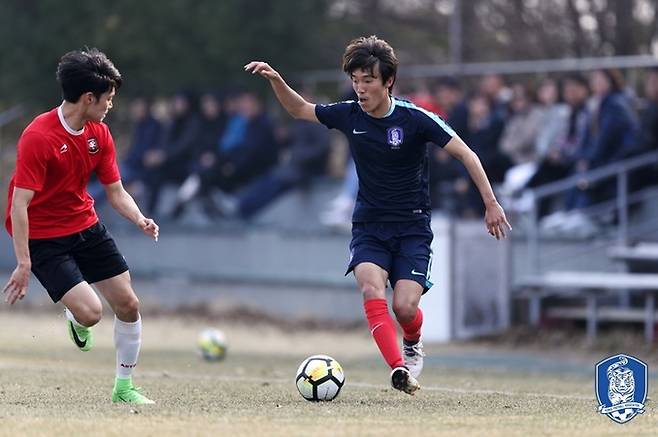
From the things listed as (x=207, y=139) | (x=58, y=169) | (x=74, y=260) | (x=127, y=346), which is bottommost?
(x=127, y=346)

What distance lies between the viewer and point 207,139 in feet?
72.1

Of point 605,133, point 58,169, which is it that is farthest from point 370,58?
point 605,133

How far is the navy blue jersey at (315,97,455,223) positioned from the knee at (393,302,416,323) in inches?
23.7

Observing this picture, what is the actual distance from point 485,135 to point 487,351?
306 cm

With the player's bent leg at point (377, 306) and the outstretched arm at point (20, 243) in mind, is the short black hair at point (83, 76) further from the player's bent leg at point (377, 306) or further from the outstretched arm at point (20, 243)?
the player's bent leg at point (377, 306)

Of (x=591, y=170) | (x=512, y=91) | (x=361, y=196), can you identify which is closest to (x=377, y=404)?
(x=361, y=196)

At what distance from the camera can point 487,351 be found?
17.1 m

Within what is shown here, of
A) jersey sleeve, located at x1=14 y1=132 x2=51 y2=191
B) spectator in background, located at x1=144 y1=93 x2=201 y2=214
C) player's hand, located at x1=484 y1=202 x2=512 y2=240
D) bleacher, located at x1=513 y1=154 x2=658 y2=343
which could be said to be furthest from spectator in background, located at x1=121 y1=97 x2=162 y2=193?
player's hand, located at x1=484 y1=202 x2=512 y2=240

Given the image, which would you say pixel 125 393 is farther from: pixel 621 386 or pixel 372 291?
pixel 621 386

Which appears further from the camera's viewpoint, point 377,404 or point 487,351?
point 487,351

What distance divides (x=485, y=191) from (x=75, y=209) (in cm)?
267

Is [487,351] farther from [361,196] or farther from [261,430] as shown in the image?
[261,430]

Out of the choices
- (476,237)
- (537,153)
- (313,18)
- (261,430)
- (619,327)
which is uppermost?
(313,18)

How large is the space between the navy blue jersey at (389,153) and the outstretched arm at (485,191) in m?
0.14
